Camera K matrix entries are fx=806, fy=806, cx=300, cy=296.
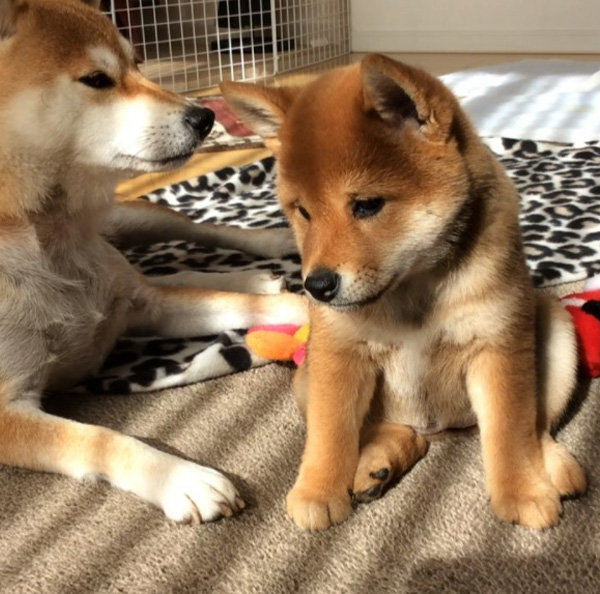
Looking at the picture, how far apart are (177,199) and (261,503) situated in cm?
155

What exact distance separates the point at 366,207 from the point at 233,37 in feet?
13.6

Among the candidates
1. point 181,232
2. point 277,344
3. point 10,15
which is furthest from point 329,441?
point 181,232

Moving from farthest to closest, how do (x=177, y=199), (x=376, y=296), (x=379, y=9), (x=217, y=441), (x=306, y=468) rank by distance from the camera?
(x=379, y=9), (x=177, y=199), (x=217, y=441), (x=306, y=468), (x=376, y=296)

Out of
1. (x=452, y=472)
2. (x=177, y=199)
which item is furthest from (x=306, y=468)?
(x=177, y=199)

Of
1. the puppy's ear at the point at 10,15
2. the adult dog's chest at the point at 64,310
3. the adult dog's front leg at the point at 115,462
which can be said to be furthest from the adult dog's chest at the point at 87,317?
the puppy's ear at the point at 10,15

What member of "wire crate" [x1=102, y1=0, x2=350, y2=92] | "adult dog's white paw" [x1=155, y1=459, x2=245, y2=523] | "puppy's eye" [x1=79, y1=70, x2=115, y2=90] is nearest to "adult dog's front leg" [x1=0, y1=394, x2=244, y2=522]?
"adult dog's white paw" [x1=155, y1=459, x2=245, y2=523]

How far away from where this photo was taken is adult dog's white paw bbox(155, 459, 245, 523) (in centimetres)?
115

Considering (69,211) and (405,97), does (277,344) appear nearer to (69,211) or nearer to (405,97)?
(69,211)

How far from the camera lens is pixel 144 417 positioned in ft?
4.74

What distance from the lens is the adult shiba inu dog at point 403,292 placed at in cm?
101

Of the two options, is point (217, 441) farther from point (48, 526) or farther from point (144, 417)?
point (48, 526)

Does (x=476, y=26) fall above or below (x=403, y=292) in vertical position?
below

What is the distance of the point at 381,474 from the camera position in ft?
3.76

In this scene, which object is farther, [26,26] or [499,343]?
[26,26]
